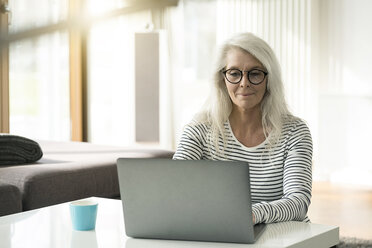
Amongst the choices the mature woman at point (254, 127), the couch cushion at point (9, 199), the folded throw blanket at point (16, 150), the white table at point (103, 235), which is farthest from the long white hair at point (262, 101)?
the folded throw blanket at point (16, 150)

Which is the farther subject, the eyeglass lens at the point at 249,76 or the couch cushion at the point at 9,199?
the couch cushion at the point at 9,199

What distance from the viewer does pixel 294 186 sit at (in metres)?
1.74

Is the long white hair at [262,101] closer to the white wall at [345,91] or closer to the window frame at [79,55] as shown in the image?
the white wall at [345,91]

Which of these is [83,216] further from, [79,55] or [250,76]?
[79,55]

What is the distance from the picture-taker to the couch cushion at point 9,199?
7.28 ft

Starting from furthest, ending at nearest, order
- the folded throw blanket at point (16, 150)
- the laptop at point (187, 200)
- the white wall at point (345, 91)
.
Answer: the white wall at point (345, 91)
the folded throw blanket at point (16, 150)
the laptop at point (187, 200)

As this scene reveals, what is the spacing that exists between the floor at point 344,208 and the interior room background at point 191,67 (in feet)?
1.35

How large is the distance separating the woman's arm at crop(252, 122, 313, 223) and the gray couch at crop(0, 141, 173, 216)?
3.45 feet

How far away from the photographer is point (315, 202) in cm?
448

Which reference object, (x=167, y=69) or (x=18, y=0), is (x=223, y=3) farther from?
(x=18, y=0)

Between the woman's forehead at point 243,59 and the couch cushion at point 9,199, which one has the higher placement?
the woman's forehead at point 243,59

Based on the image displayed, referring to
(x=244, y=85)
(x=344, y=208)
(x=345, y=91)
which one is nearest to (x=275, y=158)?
(x=244, y=85)

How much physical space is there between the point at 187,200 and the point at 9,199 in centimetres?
114

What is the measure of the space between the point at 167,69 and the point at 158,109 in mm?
597
